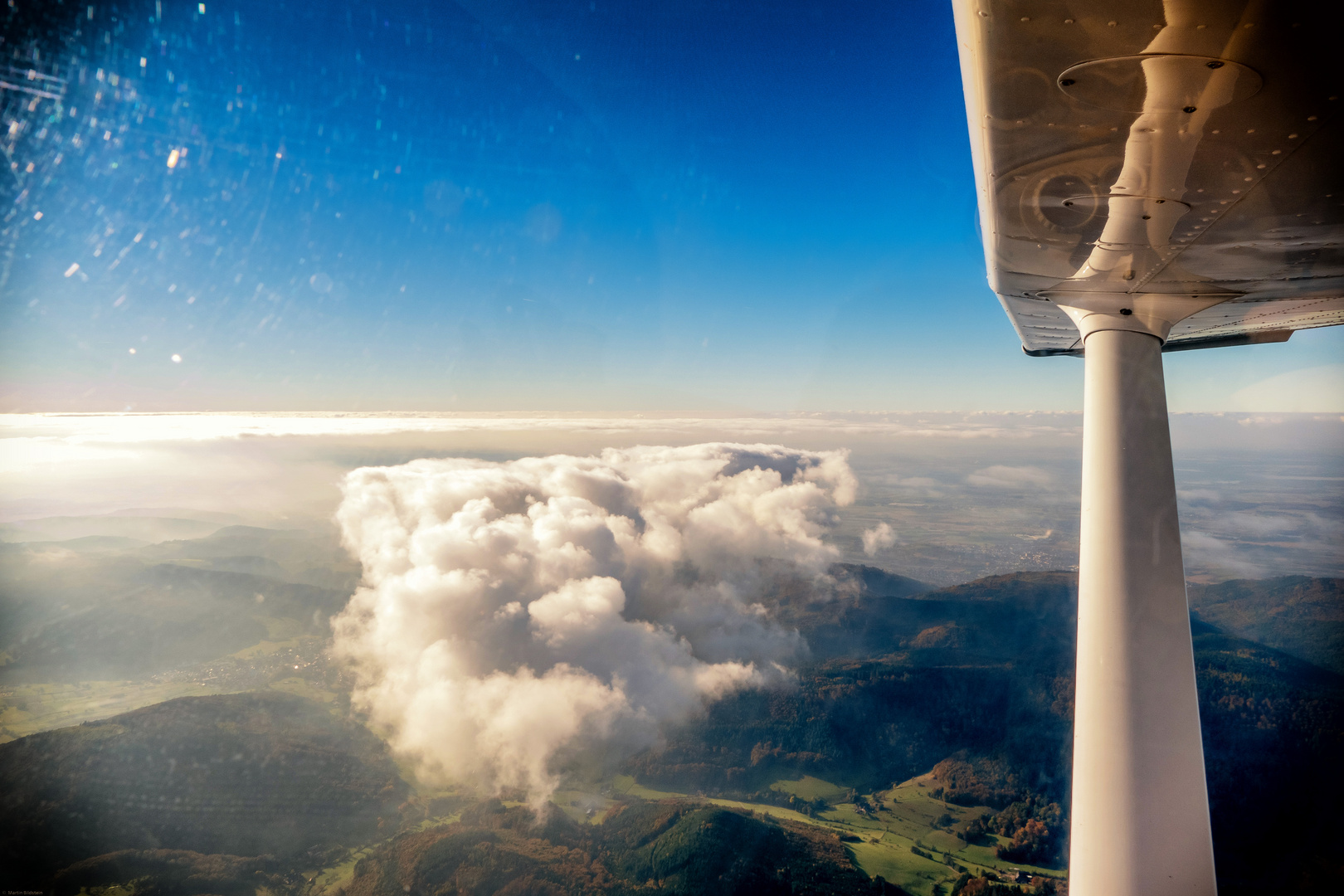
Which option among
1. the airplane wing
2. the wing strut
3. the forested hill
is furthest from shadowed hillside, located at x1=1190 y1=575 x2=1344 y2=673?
the airplane wing

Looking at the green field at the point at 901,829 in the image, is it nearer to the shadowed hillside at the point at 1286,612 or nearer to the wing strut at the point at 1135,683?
the shadowed hillside at the point at 1286,612

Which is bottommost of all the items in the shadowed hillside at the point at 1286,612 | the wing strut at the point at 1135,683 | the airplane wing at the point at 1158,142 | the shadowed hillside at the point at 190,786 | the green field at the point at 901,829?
the green field at the point at 901,829

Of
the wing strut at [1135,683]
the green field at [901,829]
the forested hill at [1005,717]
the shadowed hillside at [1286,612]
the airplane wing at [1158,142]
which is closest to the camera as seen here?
the airplane wing at [1158,142]

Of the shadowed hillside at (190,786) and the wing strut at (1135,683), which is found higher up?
the wing strut at (1135,683)

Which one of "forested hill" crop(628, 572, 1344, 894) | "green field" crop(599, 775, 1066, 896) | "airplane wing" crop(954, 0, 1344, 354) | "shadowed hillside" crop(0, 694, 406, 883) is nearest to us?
"airplane wing" crop(954, 0, 1344, 354)

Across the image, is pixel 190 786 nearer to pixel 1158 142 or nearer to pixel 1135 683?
pixel 1135 683

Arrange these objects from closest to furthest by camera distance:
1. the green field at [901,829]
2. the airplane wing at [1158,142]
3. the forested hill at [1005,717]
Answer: the airplane wing at [1158,142] → the forested hill at [1005,717] → the green field at [901,829]

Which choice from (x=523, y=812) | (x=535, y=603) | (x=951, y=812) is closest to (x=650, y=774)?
(x=523, y=812)

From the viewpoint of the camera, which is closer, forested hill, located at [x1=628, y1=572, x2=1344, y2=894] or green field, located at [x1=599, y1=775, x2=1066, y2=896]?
forested hill, located at [x1=628, y1=572, x2=1344, y2=894]

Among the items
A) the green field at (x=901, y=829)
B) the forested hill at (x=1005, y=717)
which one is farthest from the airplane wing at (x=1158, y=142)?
the green field at (x=901, y=829)

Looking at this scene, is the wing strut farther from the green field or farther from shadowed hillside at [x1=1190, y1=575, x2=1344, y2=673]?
shadowed hillside at [x1=1190, y1=575, x2=1344, y2=673]

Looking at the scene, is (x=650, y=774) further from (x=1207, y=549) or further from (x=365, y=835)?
(x=1207, y=549)
